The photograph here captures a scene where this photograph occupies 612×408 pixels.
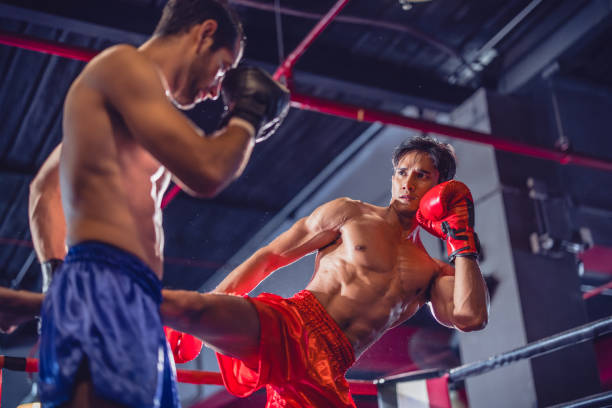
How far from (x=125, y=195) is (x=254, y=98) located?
0.32m

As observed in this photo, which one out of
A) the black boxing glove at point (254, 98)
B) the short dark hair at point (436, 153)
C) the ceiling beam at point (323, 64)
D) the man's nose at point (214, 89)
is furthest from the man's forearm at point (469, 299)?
the ceiling beam at point (323, 64)

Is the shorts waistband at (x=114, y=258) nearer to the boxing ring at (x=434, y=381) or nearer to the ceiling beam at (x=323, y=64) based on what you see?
the boxing ring at (x=434, y=381)

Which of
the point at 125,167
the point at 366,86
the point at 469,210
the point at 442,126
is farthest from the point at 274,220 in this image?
the point at 125,167

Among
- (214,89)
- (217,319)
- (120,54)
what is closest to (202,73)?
(214,89)

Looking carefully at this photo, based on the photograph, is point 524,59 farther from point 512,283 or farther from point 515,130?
point 512,283

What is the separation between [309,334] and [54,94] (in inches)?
154

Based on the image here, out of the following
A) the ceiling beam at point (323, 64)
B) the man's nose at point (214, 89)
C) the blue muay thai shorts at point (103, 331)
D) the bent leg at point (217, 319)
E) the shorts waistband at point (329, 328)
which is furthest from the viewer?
the ceiling beam at point (323, 64)

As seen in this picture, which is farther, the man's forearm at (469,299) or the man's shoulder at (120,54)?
the man's forearm at (469,299)

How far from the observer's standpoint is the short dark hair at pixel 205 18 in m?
1.38

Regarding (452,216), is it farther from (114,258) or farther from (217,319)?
(114,258)

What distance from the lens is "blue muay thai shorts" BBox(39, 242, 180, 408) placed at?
1087mm

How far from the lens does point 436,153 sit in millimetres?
2553

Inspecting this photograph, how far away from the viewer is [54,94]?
16.8 feet

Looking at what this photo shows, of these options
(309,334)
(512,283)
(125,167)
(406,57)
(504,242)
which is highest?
(406,57)
